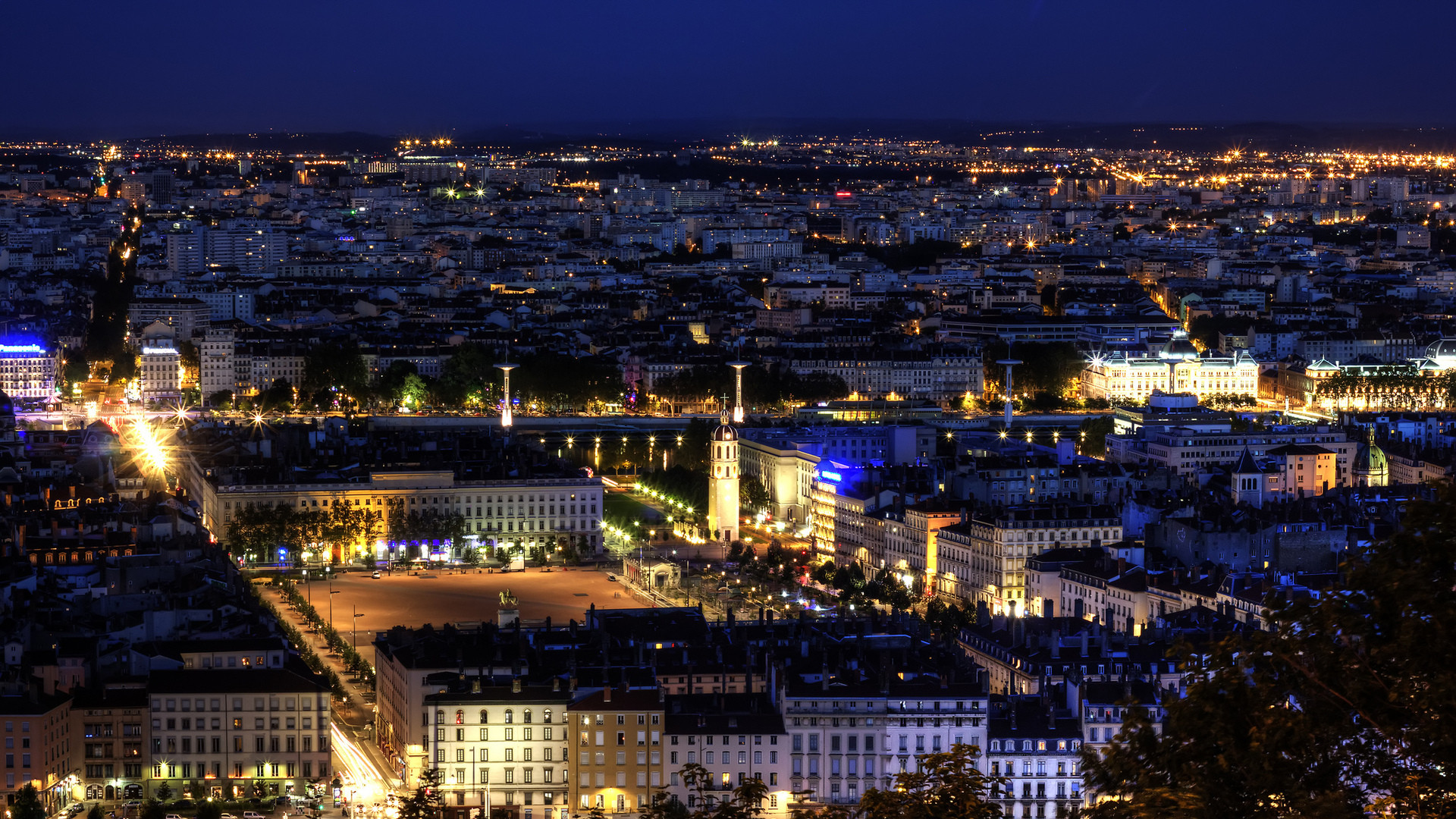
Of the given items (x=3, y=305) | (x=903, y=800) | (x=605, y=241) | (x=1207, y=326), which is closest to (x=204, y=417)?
(x=3, y=305)

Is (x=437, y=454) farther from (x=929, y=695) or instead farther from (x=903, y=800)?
(x=903, y=800)

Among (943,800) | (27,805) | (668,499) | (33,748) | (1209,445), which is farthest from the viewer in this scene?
(1209,445)

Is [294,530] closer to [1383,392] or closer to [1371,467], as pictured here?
[1371,467]

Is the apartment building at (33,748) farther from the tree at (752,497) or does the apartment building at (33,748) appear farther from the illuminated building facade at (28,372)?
the illuminated building facade at (28,372)

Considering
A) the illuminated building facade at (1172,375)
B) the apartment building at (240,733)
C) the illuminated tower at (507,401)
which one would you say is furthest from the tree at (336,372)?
the apartment building at (240,733)

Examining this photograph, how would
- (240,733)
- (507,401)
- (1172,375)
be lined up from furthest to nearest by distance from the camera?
(1172,375) → (507,401) → (240,733)

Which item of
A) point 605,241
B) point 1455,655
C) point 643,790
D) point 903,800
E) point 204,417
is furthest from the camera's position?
point 605,241

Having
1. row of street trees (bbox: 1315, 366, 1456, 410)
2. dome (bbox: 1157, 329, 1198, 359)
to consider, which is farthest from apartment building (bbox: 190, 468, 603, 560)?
dome (bbox: 1157, 329, 1198, 359)

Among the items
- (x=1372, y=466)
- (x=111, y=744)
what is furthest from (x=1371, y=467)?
(x=111, y=744)
